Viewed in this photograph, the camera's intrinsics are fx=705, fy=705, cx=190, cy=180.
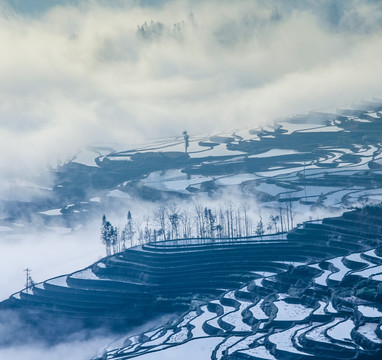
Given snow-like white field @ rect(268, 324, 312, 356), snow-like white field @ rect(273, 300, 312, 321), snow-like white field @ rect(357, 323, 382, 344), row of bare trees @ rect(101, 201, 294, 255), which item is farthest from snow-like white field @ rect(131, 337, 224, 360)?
A: row of bare trees @ rect(101, 201, 294, 255)

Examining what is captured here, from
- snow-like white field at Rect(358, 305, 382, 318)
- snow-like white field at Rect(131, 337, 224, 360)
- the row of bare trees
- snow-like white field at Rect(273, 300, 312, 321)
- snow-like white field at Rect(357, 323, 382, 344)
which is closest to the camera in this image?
snow-like white field at Rect(357, 323, 382, 344)

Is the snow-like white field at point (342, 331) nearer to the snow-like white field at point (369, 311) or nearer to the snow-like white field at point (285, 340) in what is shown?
the snow-like white field at point (369, 311)

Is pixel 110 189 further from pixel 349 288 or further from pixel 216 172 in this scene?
pixel 349 288

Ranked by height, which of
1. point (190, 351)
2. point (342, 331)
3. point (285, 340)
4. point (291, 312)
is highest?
point (342, 331)

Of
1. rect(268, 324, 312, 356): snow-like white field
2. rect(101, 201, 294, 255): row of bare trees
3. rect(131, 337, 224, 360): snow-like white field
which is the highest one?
rect(101, 201, 294, 255): row of bare trees

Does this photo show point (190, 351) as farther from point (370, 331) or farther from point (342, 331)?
point (370, 331)

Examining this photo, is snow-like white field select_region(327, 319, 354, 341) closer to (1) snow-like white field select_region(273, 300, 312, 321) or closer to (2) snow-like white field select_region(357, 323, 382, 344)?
(2) snow-like white field select_region(357, 323, 382, 344)

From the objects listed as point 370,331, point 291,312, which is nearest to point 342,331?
point 370,331

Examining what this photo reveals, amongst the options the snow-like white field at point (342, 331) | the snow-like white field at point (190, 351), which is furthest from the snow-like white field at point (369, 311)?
the snow-like white field at point (190, 351)
